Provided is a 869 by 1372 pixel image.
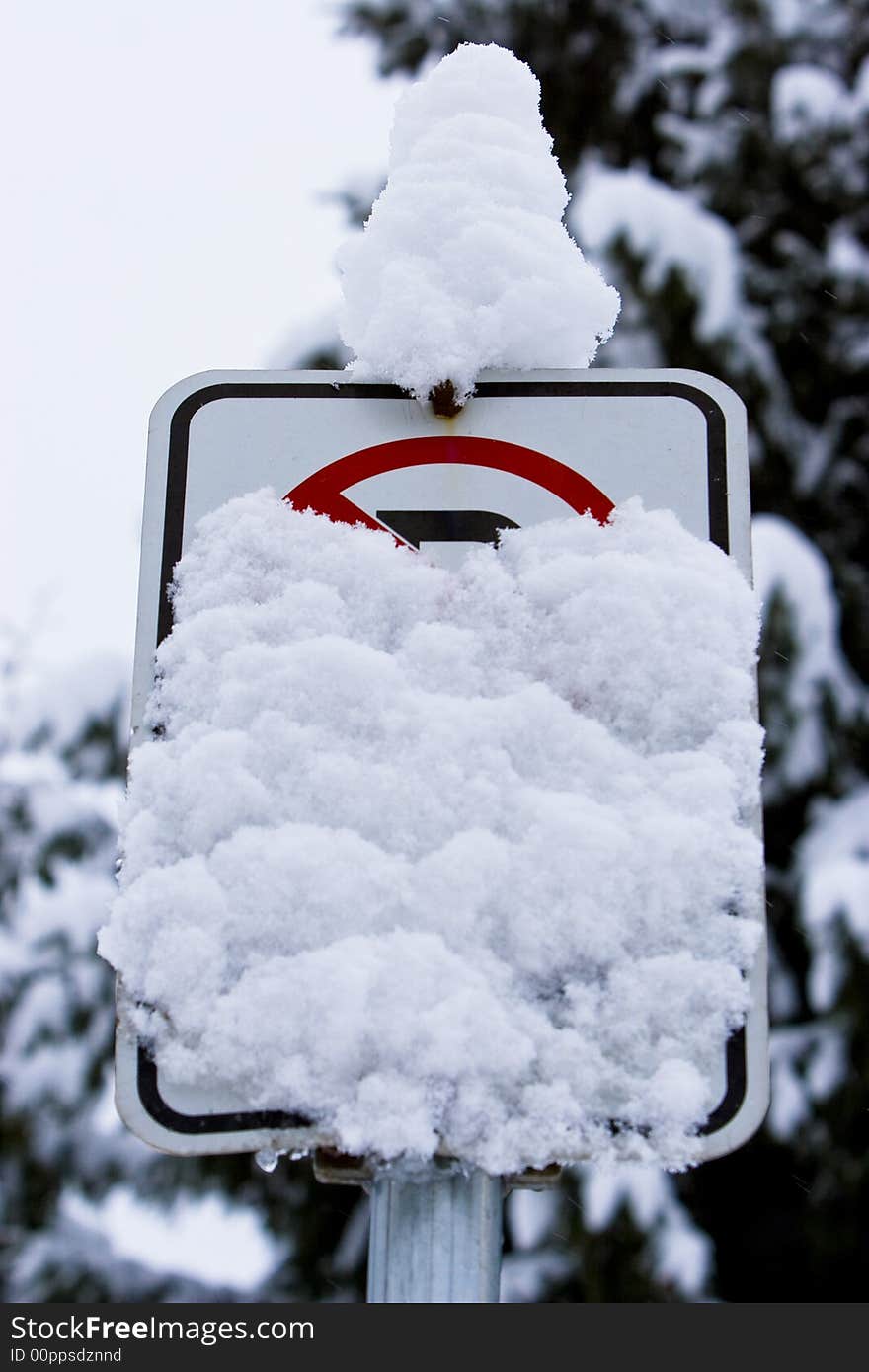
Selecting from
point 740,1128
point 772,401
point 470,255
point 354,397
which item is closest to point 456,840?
point 740,1128

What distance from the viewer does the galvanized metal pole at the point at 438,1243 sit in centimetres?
102

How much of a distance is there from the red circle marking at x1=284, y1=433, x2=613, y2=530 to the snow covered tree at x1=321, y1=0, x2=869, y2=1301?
8.37 feet

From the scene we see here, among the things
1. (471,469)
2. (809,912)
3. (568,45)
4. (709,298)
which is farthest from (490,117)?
(568,45)

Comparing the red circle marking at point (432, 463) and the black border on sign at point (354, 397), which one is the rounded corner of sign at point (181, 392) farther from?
the red circle marking at point (432, 463)

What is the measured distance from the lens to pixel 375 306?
1274mm

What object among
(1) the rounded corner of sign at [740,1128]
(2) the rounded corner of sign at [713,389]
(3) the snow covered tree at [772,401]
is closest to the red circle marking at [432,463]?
(2) the rounded corner of sign at [713,389]

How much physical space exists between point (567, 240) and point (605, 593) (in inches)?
17.0

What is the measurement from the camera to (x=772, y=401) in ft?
14.1

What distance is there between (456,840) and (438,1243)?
32cm

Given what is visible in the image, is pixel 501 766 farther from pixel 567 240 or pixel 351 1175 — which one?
pixel 567 240

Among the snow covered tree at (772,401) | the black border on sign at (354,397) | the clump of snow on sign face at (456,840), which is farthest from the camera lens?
the snow covered tree at (772,401)

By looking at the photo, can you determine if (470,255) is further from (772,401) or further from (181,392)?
(772,401)

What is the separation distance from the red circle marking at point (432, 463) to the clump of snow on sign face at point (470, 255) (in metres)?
0.05

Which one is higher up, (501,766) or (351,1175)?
(501,766)
